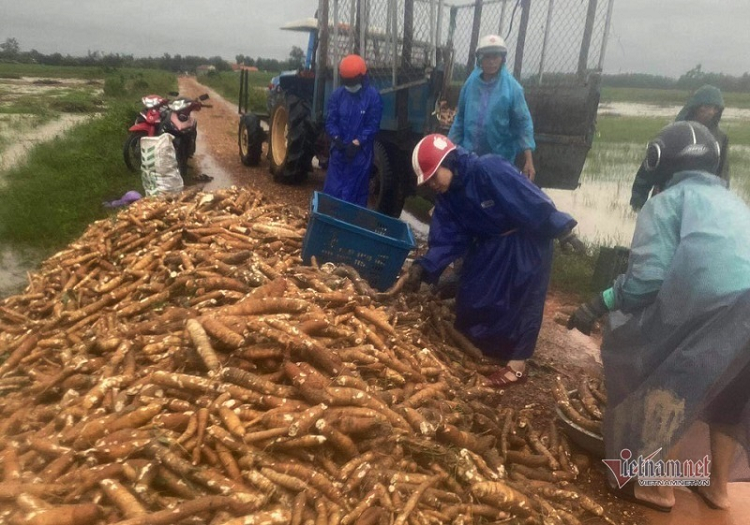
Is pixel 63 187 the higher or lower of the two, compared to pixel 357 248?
lower

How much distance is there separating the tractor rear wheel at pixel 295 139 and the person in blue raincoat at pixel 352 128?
7.22 feet

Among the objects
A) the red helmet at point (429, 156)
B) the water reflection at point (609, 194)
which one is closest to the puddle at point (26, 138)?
the red helmet at point (429, 156)

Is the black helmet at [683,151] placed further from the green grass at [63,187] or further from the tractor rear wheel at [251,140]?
the tractor rear wheel at [251,140]

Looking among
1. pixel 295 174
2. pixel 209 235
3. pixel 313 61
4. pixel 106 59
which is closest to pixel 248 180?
pixel 295 174

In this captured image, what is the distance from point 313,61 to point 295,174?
1.81 metres

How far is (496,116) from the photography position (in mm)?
4715

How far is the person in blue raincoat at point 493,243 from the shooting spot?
127 inches

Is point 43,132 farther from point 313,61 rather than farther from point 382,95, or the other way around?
point 382,95

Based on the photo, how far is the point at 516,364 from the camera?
360 cm

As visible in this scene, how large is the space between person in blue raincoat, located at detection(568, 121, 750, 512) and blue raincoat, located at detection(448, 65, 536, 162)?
7.01 feet

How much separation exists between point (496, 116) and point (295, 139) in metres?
4.10

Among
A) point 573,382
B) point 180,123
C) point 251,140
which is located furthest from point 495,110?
point 251,140

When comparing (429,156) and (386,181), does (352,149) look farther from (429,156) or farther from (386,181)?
(429,156)

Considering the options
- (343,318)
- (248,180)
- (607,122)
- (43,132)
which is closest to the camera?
(343,318)
